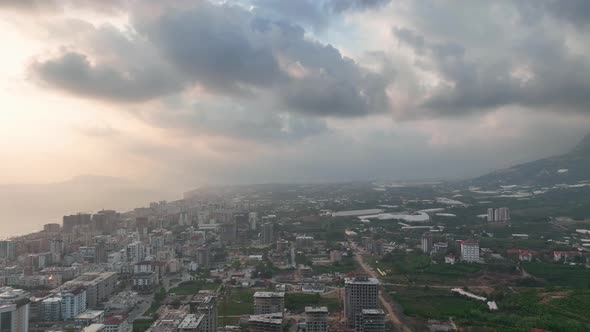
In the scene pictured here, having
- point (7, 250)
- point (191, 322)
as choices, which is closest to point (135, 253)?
point (7, 250)

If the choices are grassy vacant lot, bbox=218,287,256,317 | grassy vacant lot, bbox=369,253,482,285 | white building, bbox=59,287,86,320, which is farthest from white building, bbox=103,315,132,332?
grassy vacant lot, bbox=369,253,482,285

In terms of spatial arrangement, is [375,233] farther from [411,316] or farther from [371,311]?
[371,311]

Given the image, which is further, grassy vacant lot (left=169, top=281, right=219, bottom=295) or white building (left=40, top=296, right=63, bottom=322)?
grassy vacant lot (left=169, top=281, right=219, bottom=295)

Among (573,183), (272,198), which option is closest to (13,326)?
(272,198)

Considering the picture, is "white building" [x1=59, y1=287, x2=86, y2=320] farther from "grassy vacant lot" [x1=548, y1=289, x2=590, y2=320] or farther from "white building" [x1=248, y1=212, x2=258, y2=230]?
"white building" [x1=248, y1=212, x2=258, y2=230]

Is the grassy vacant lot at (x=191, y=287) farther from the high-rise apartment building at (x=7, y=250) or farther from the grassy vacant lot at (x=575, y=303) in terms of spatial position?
the grassy vacant lot at (x=575, y=303)

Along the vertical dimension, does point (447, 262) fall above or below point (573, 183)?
below
